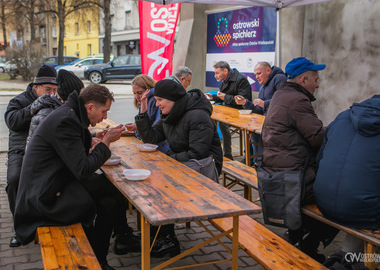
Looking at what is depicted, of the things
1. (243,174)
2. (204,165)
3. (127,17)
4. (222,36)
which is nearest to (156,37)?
(222,36)

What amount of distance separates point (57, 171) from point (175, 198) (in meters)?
0.90

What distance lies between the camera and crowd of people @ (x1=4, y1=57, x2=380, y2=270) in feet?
9.52

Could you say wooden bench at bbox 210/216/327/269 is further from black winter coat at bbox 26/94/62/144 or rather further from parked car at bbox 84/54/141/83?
parked car at bbox 84/54/141/83

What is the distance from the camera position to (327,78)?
751 cm

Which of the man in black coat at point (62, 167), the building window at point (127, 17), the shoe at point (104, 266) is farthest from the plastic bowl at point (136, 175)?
the building window at point (127, 17)

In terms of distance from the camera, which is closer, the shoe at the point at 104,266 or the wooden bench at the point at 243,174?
the shoe at the point at 104,266

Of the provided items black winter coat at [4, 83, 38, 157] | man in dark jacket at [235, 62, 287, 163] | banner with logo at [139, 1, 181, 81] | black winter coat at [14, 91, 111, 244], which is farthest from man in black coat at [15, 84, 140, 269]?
banner with logo at [139, 1, 181, 81]

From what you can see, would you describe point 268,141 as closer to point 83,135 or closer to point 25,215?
point 83,135

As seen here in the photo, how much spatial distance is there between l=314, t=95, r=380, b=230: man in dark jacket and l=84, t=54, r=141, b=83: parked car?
66.2 feet

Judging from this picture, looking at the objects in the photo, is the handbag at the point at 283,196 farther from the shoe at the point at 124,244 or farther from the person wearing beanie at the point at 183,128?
the shoe at the point at 124,244

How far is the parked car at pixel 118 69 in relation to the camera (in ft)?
74.7

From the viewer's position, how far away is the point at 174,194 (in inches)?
113

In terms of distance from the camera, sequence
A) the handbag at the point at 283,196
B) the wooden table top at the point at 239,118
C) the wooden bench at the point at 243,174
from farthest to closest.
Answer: the wooden table top at the point at 239,118 → the wooden bench at the point at 243,174 → the handbag at the point at 283,196

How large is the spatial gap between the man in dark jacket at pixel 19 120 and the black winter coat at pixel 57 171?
1.13m
